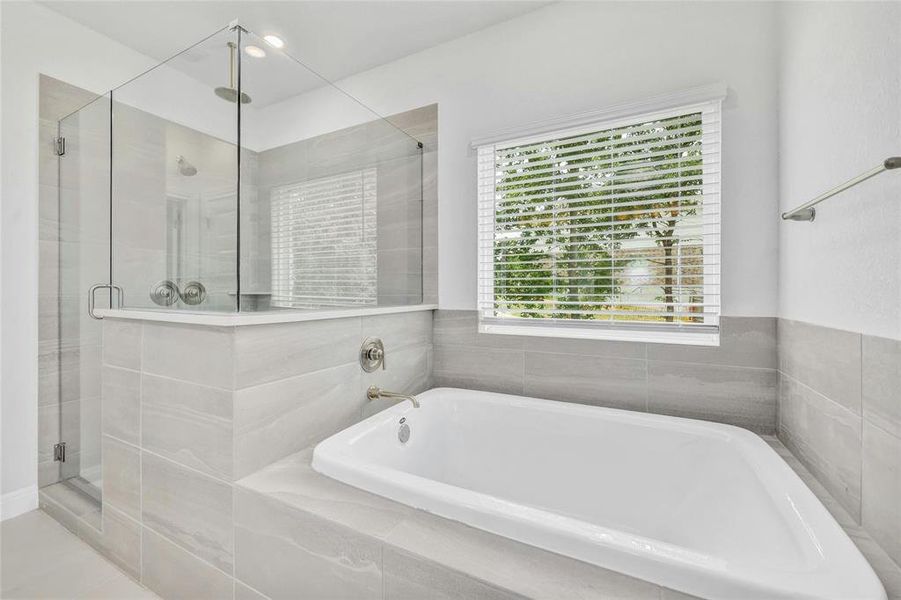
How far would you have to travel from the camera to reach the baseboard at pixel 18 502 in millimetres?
1886

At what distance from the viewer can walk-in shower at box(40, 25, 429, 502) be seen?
1496 millimetres

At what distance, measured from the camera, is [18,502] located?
193 cm

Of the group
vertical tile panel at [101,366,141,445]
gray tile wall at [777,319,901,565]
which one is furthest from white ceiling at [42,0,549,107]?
gray tile wall at [777,319,901,565]

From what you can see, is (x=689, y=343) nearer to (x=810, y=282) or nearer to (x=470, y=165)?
(x=810, y=282)

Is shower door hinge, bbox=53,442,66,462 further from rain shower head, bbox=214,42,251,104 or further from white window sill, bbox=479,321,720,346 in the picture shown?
white window sill, bbox=479,321,720,346

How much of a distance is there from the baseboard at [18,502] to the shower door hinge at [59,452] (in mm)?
145

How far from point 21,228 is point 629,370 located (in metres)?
2.95

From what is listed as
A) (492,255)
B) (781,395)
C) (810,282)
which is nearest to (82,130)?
(492,255)

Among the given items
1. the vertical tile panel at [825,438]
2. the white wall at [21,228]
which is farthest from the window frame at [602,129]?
the white wall at [21,228]

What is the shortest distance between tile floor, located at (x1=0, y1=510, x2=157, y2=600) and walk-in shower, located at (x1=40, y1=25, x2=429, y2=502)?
0.73 ft

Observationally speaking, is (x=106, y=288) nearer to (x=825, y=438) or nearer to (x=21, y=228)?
(x=21, y=228)

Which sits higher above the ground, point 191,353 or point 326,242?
point 326,242

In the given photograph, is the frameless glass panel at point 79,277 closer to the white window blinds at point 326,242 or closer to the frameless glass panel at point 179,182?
the frameless glass panel at point 179,182

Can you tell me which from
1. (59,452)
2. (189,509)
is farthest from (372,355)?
(59,452)
